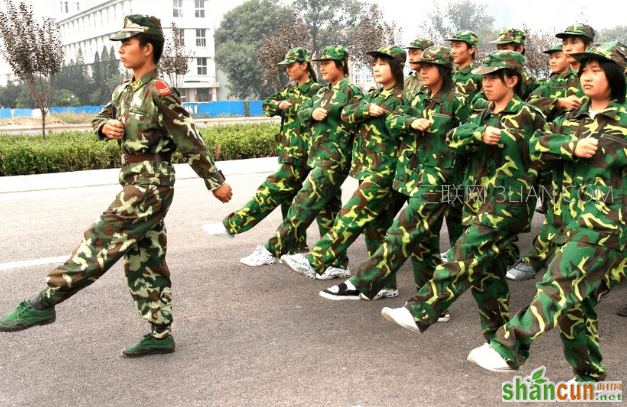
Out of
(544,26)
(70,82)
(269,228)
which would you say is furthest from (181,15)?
(269,228)

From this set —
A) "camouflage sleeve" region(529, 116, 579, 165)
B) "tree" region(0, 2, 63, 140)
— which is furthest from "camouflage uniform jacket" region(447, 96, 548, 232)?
"tree" region(0, 2, 63, 140)

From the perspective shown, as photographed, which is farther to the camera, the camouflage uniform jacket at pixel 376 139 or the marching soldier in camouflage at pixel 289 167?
the marching soldier in camouflage at pixel 289 167

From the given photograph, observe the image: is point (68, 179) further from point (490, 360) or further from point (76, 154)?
point (490, 360)

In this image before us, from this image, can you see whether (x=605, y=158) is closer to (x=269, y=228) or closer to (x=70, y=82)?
(x=269, y=228)

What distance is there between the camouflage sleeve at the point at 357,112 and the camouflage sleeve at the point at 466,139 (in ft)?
4.36

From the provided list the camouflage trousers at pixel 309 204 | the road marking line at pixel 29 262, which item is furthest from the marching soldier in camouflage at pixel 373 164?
the road marking line at pixel 29 262

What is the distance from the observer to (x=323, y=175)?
6594 millimetres

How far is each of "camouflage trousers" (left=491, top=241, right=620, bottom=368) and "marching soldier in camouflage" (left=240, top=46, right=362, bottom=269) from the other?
9.49ft

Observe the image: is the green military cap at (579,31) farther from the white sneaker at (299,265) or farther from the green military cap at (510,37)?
the white sneaker at (299,265)

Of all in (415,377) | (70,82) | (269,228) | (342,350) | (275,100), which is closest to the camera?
(415,377)

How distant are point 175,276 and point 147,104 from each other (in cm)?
262

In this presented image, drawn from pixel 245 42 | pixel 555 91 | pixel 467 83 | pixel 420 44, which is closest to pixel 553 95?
pixel 555 91

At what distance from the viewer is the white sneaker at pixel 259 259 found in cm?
732

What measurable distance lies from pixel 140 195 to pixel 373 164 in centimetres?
199
